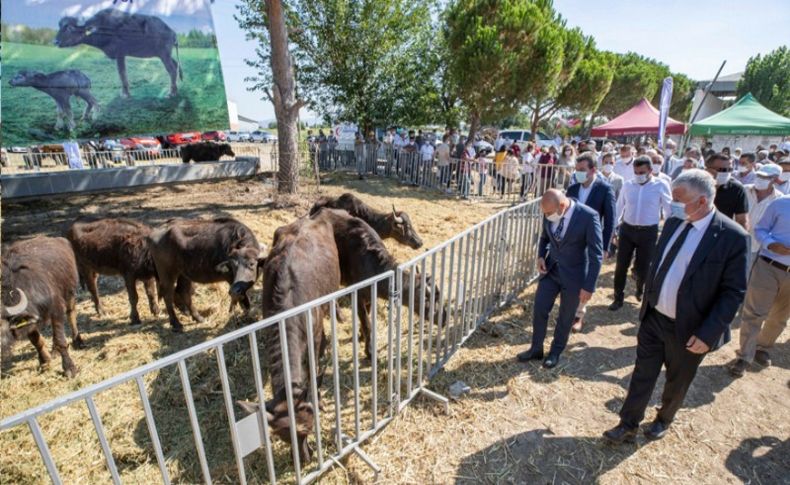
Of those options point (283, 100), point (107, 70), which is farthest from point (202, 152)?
point (283, 100)

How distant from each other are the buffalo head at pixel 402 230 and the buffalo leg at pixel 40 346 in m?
5.07

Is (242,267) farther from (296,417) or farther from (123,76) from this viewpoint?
(123,76)

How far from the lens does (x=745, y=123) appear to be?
46.1 ft

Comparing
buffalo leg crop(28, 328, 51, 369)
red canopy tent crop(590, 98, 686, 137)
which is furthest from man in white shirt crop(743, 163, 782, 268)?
red canopy tent crop(590, 98, 686, 137)

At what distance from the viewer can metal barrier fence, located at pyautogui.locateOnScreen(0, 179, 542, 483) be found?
81.3 inches

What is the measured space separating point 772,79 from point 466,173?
50.6 metres

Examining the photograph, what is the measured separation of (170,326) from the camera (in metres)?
5.38

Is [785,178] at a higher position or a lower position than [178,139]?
lower

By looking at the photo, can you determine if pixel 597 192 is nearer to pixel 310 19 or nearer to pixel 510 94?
pixel 510 94

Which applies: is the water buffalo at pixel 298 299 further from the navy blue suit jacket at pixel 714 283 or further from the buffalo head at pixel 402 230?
the navy blue suit jacket at pixel 714 283

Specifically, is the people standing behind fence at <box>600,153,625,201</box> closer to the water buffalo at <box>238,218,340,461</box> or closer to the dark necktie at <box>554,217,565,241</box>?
the dark necktie at <box>554,217,565,241</box>

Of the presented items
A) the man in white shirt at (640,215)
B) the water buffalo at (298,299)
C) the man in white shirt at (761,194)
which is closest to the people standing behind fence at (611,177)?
the man in white shirt at (640,215)

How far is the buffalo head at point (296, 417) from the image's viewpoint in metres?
2.62

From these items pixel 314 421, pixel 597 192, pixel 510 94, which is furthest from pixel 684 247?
pixel 510 94
